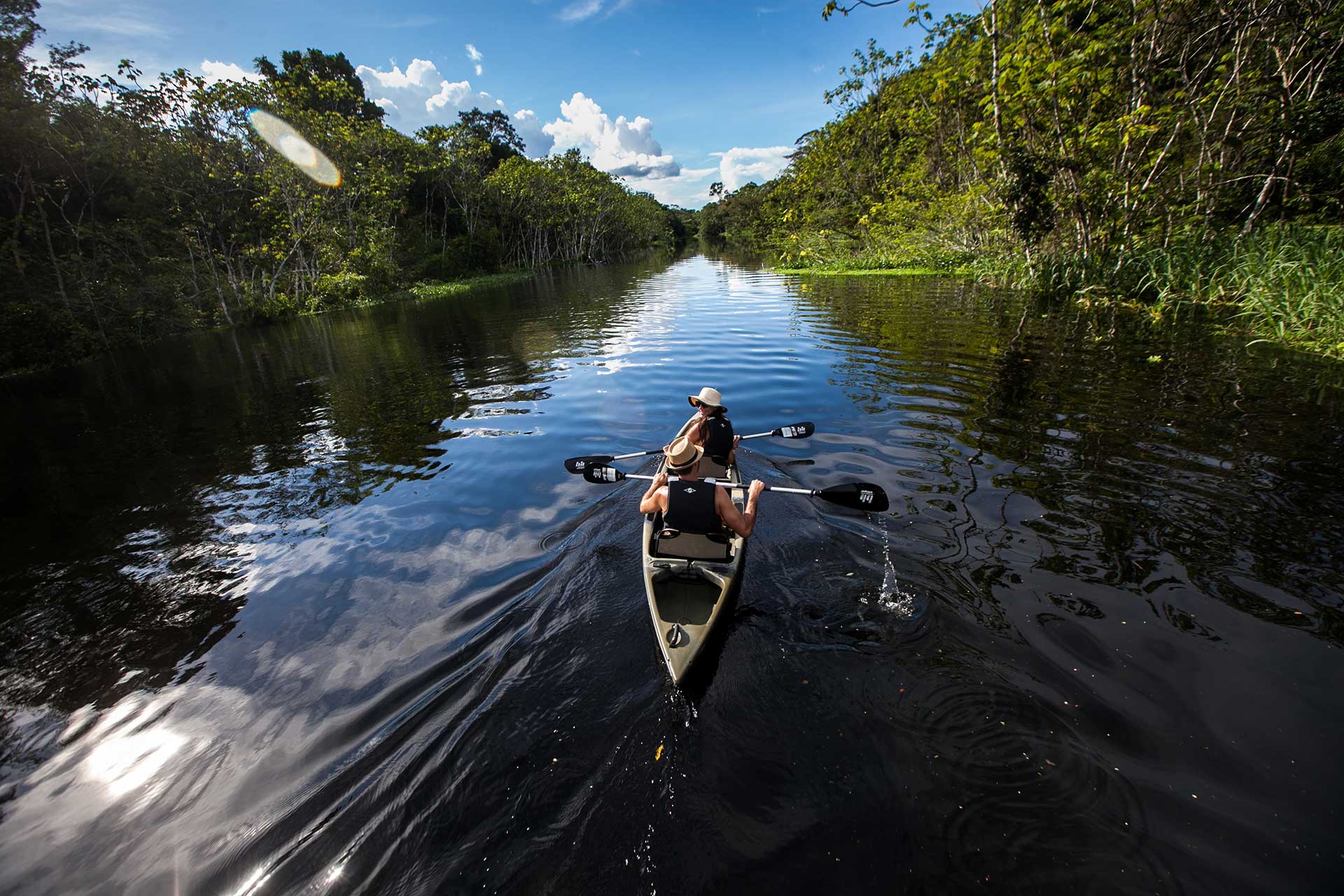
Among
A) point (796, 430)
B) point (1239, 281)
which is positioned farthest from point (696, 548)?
point (1239, 281)

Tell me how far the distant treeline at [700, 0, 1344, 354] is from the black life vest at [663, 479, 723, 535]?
13.7m

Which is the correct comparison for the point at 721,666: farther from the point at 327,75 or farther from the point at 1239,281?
the point at 327,75

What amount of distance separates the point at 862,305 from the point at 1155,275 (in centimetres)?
863

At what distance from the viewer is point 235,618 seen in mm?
5148

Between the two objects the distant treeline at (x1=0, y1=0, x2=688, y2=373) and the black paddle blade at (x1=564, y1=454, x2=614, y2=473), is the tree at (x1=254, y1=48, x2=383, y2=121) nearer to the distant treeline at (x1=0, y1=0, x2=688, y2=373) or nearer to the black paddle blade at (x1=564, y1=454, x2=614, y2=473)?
the distant treeline at (x1=0, y1=0, x2=688, y2=373)

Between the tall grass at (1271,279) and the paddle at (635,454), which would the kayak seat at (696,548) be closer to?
the paddle at (635,454)

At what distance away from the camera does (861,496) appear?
5492mm

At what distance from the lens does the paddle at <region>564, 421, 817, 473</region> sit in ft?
22.0

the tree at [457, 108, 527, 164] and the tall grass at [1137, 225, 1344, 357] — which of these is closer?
the tall grass at [1137, 225, 1344, 357]

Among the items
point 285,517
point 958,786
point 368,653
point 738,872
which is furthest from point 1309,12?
point 285,517

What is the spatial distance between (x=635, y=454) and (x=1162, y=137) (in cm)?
1936

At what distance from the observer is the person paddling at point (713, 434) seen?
6324 millimetres

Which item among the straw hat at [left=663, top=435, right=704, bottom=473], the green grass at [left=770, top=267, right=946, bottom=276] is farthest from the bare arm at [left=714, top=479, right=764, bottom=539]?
the green grass at [left=770, top=267, right=946, bottom=276]

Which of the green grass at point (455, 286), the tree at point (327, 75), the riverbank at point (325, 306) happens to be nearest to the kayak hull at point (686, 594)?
the riverbank at point (325, 306)
